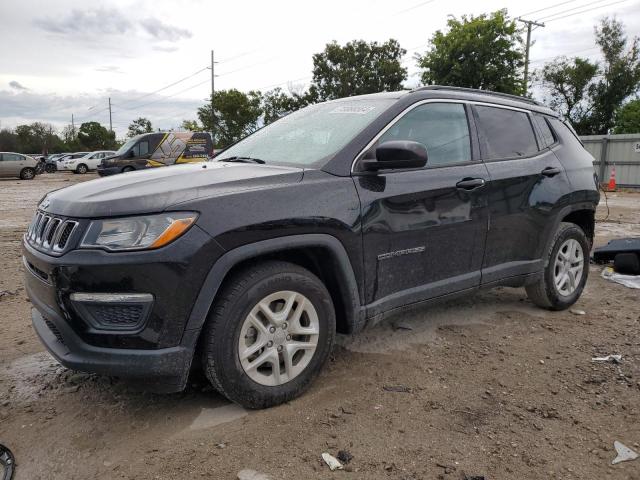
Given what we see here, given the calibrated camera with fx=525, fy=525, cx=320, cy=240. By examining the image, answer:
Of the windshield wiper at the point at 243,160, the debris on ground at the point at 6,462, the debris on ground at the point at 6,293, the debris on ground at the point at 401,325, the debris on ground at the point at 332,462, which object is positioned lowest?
the debris on ground at the point at 6,462

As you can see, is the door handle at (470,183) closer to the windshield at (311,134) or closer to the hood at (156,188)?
the windshield at (311,134)

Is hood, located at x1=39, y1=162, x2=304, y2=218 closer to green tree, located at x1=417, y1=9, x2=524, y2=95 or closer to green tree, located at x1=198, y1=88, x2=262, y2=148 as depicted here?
green tree, located at x1=417, y1=9, x2=524, y2=95

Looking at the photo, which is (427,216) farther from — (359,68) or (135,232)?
(359,68)

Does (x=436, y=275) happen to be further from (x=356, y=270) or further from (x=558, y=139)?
(x=558, y=139)

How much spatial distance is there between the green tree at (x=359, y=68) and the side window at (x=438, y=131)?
4100cm

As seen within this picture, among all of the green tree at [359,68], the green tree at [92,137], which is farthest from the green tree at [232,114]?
the green tree at [92,137]

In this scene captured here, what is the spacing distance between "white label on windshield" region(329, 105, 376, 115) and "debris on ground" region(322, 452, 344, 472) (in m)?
2.03

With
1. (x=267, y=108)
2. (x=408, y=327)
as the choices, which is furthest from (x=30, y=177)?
(x=408, y=327)

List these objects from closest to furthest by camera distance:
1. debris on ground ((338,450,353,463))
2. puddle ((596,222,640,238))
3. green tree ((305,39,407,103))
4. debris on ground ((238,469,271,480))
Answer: debris on ground ((238,469,271,480))
debris on ground ((338,450,353,463))
puddle ((596,222,640,238))
green tree ((305,39,407,103))

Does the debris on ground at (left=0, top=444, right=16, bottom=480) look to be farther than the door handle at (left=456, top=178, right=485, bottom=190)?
No

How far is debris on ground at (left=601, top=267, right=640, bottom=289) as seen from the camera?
17.0 ft

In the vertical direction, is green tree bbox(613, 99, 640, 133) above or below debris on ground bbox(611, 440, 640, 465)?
above

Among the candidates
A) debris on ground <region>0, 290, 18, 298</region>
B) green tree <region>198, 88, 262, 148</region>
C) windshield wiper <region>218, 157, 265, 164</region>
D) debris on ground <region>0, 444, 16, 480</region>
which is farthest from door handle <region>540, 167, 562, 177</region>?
green tree <region>198, 88, 262, 148</region>

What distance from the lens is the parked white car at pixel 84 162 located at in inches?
1417
